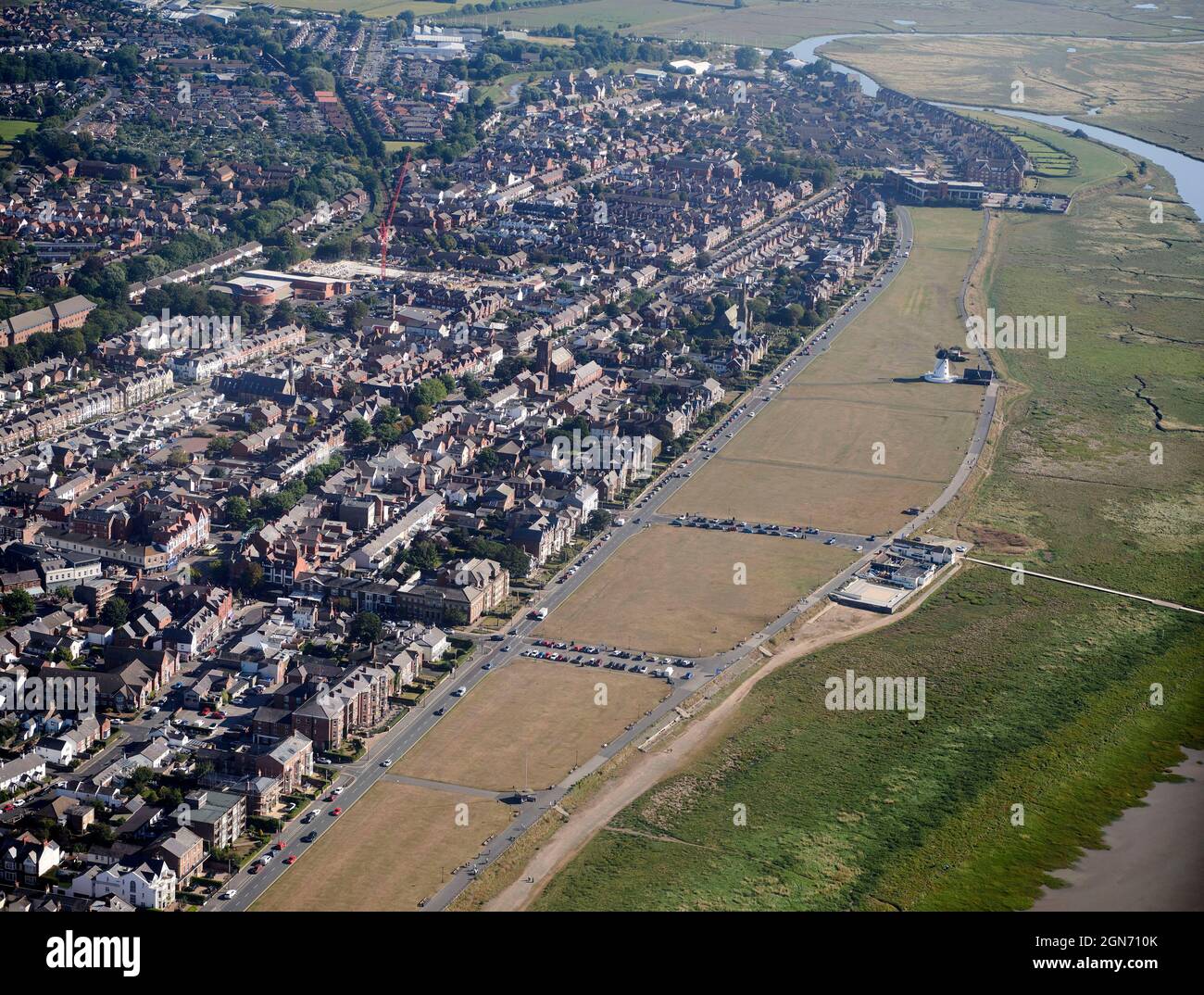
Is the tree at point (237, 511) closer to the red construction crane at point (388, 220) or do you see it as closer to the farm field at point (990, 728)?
the farm field at point (990, 728)

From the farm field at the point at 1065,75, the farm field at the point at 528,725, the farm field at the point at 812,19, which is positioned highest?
the farm field at the point at 812,19

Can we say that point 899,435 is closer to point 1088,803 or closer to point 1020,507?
point 1020,507

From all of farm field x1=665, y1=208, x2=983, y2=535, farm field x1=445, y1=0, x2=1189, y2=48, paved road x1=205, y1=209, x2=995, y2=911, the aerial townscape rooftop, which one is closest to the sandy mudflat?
the aerial townscape rooftop

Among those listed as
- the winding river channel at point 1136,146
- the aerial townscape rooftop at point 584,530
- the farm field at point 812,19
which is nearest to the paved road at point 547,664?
the aerial townscape rooftop at point 584,530

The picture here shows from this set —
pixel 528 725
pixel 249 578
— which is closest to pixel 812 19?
pixel 249 578

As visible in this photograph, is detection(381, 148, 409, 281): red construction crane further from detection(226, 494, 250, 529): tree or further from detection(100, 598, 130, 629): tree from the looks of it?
detection(100, 598, 130, 629): tree

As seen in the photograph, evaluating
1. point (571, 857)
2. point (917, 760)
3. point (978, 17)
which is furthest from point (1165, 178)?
point (571, 857)

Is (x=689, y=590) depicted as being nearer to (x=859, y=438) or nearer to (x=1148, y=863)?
(x=1148, y=863)
